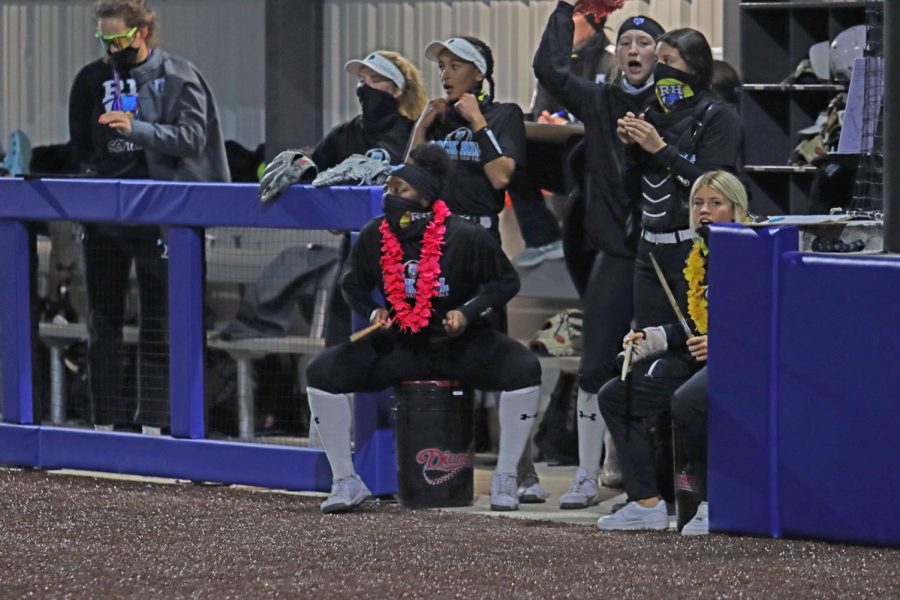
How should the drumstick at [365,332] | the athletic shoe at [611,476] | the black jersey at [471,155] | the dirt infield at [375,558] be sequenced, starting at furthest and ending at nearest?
the athletic shoe at [611,476] < the black jersey at [471,155] < the drumstick at [365,332] < the dirt infield at [375,558]

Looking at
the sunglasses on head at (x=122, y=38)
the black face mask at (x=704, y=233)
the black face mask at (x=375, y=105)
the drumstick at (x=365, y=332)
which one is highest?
the sunglasses on head at (x=122, y=38)

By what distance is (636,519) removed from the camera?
6.61 meters

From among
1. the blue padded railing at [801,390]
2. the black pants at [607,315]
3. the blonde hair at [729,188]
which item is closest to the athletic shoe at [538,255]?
the black pants at [607,315]

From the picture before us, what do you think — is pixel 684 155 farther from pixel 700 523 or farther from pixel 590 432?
pixel 700 523

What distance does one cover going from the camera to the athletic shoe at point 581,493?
290 inches

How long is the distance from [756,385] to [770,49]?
3.44 meters

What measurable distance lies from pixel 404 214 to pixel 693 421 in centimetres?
143

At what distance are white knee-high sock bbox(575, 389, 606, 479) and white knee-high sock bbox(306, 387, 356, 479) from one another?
0.91 meters

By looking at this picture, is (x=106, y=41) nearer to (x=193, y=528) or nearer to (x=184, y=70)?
(x=184, y=70)

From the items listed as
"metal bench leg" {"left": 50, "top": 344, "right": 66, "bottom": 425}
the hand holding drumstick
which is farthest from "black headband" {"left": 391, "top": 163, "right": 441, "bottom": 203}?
"metal bench leg" {"left": 50, "top": 344, "right": 66, "bottom": 425}

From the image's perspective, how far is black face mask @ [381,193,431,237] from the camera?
715 cm

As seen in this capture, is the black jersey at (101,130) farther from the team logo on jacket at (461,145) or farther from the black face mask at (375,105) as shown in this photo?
the team logo on jacket at (461,145)

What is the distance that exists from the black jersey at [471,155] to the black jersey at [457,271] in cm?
24

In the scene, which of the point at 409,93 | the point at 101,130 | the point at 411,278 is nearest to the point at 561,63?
the point at 409,93
